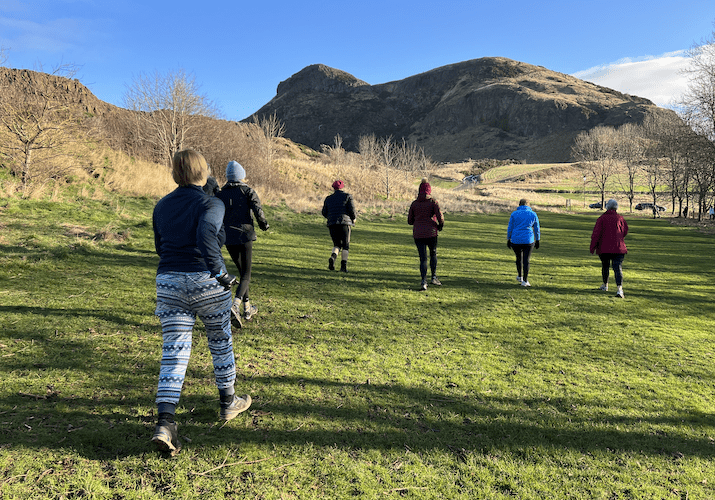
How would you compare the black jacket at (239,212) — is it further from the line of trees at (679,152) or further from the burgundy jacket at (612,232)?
the line of trees at (679,152)

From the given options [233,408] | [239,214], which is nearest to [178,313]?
[233,408]

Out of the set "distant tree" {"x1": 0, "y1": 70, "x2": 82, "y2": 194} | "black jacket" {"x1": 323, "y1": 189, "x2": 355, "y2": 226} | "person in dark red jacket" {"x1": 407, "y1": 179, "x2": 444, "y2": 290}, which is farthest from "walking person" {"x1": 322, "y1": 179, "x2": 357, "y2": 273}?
"distant tree" {"x1": 0, "y1": 70, "x2": 82, "y2": 194}

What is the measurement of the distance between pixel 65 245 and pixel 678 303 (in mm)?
14111

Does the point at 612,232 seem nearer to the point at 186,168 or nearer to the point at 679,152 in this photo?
the point at 186,168

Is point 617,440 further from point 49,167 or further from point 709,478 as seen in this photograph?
point 49,167

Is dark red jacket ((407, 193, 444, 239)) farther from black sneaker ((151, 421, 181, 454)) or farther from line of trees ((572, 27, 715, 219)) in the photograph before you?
line of trees ((572, 27, 715, 219))

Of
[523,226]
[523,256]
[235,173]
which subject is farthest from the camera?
[523,256]

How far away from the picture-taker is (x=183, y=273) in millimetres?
2873

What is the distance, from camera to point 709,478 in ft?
10.0

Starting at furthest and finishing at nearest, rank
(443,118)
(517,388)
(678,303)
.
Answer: (443,118), (678,303), (517,388)

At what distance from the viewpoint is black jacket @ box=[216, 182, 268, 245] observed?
222 inches

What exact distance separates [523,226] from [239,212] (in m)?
6.45

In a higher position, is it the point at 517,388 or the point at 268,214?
the point at 268,214

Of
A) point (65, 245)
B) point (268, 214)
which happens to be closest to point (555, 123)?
point (268, 214)
